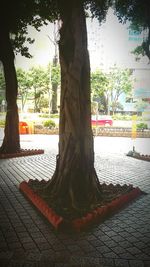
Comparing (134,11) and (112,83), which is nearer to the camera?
(134,11)

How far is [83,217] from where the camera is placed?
537cm

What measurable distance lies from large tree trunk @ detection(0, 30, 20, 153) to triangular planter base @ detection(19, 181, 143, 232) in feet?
19.3

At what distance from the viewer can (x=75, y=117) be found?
6.43 metres

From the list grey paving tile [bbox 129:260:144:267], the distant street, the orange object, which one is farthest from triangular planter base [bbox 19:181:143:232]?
the orange object

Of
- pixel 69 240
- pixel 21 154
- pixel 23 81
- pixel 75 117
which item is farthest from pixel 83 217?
pixel 23 81

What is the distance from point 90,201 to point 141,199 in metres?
1.45

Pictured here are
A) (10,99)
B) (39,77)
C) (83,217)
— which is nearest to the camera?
(83,217)

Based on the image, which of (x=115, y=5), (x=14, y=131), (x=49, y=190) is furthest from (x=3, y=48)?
(x=49, y=190)

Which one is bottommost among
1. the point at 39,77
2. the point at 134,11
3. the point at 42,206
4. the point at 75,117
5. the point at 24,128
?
the point at 42,206

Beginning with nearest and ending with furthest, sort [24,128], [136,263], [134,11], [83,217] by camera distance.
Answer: [136,263] → [83,217] → [134,11] → [24,128]

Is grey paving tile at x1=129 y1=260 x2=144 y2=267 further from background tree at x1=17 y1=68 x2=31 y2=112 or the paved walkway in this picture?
background tree at x1=17 y1=68 x2=31 y2=112

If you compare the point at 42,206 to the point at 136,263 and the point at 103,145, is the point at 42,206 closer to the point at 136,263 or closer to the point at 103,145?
the point at 136,263

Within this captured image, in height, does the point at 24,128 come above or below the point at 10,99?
below

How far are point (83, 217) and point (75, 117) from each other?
2099 mm
